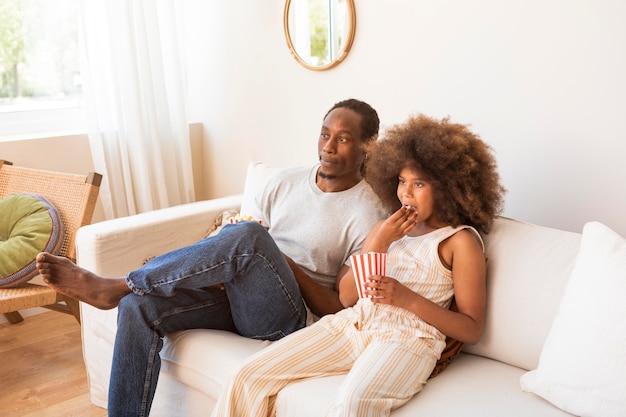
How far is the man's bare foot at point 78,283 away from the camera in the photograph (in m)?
1.89

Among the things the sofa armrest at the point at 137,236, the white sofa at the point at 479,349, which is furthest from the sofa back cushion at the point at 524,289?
the sofa armrest at the point at 137,236

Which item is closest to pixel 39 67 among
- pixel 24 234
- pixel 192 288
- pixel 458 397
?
pixel 24 234

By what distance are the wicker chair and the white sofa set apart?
0.31 meters

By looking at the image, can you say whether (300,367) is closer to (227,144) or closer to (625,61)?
(625,61)

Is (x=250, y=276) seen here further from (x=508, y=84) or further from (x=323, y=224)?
(x=508, y=84)

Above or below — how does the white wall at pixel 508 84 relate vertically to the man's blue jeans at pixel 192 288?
above

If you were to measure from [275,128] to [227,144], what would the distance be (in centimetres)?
41

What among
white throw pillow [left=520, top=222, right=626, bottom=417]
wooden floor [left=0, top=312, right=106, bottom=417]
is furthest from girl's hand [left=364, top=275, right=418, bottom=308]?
wooden floor [left=0, top=312, right=106, bottom=417]

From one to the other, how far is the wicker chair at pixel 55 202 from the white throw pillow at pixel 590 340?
67.4 inches

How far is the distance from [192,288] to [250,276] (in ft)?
0.57

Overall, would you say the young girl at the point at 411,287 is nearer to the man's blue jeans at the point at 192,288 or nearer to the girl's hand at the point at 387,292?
the girl's hand at the point at 387,292

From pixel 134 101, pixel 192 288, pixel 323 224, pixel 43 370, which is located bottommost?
pixel 43 370

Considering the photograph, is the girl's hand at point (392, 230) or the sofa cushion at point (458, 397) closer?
the sofa cushion at point (458, 397)

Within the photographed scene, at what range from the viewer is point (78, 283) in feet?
6.25
